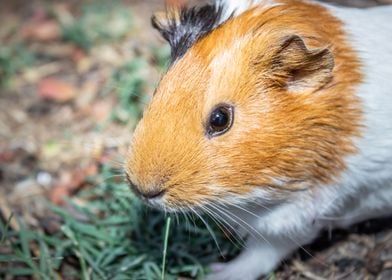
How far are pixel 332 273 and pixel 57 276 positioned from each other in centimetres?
141

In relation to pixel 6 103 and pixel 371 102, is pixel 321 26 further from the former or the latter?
pixel 6 103

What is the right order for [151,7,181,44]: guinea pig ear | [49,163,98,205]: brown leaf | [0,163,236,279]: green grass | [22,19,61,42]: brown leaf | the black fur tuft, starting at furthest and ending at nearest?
[22,19,61,42]: brown leaf
[49,163,98,205]: brown leaf
[0,163,236,279]: green grass
[151,7,181,44]: guinea pig ear
the black fur tuft

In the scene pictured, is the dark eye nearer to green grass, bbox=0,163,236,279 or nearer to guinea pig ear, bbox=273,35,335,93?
guinea pig ear, bbox=273,35,335,93

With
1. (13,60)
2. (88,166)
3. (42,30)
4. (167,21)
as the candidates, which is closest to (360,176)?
(167,21)

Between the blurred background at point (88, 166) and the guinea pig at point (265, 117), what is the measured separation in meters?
0.37

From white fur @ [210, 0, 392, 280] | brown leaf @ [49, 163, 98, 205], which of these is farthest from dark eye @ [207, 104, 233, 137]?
brown leaf @ [49, 163, 98, 205]

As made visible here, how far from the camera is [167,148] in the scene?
2635mm

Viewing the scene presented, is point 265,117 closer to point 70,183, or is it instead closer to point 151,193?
point 151,193

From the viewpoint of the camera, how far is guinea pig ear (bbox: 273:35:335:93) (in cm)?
262

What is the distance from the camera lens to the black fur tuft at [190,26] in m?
2.81

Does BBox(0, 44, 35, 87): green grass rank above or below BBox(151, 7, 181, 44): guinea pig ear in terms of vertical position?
below

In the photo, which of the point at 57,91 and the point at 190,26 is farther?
the point at 57,91

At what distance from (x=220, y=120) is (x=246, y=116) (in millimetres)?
109

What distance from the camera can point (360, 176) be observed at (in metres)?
2.90
